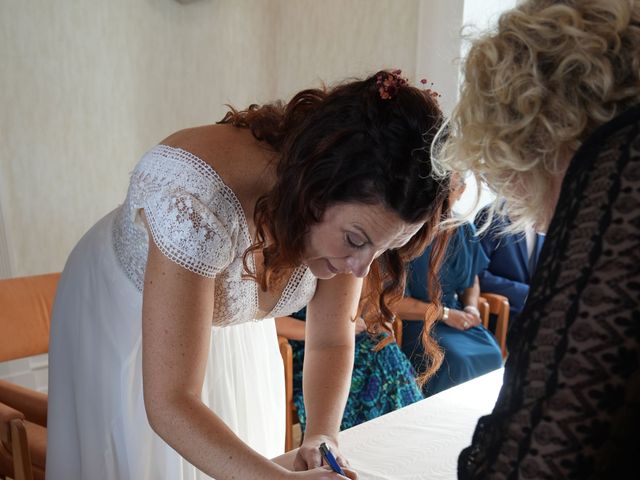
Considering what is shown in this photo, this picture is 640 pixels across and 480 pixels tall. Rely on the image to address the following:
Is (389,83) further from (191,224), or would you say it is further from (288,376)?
(288,376)

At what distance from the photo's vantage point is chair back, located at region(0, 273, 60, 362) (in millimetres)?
2002

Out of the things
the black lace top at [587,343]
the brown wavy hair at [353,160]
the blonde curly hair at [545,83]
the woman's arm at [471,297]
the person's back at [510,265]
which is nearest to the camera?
the black lace top at [587,343]

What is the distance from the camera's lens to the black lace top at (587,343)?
1.79 feet

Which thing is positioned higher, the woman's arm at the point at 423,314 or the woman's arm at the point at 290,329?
the woman's arm at the point at 290,329

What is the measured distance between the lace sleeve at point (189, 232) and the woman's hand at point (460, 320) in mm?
1996

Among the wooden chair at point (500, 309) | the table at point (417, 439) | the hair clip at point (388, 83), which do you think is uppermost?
the hair clip at point (388, 83)

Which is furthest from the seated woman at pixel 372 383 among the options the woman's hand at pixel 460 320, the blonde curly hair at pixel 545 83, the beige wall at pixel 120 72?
the blonde curly hair at pixel 545 83

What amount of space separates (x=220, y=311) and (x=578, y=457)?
0.83 metres

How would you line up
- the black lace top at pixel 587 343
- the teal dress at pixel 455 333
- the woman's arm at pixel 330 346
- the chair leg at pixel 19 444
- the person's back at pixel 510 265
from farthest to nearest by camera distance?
1. the person's back at pixel 510 265
2. the teal dress at pixel 455 333
3. the chair leg at pixel 19 444
4. the woman's arm at pixel 330 346
5. the black lace top at pixel 587 343

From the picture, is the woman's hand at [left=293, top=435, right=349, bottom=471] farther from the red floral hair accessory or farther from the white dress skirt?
the red floral hair accessory

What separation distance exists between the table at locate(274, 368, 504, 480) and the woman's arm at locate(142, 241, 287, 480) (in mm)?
231

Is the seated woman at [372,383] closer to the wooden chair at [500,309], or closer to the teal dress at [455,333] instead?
the teal dress at [455,333]

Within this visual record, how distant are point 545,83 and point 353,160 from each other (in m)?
0.39

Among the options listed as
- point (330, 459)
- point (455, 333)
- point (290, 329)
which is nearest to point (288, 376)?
point (290, 329)
